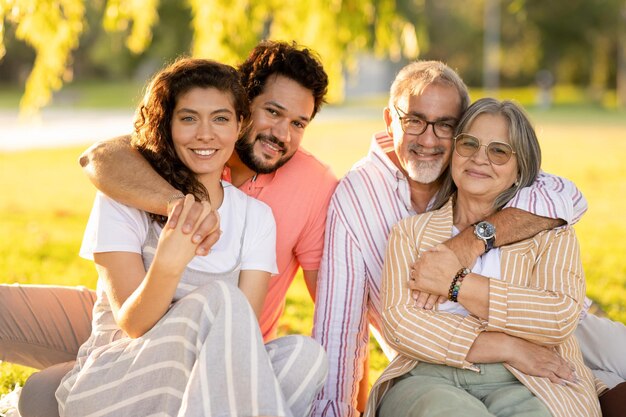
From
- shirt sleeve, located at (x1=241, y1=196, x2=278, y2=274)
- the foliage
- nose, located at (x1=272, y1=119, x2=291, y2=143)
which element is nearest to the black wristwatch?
shirt sleeve, located at (x1=241, y1=196, x2=278, y2=274)

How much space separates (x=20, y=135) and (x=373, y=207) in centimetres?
1798

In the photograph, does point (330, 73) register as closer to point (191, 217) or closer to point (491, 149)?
point (491, 149)

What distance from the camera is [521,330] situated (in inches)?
123

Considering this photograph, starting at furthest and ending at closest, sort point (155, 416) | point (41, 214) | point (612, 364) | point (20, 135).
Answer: point (20, 135) → point (41, 214) → point (612, 364) → point (155, 416)

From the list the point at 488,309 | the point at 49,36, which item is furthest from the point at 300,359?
the point at 49,36

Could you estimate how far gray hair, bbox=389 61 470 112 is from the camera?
3764mm

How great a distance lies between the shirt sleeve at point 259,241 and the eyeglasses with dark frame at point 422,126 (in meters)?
0.83

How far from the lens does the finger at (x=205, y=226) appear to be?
2744 millimetres

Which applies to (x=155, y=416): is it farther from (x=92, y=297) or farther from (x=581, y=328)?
(x=581, y=328)

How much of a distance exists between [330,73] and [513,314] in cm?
507

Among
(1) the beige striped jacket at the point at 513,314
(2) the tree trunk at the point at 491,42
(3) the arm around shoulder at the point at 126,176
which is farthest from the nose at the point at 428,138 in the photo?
(2) the tree trunk at the point at 491,42

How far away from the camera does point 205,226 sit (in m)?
2.76

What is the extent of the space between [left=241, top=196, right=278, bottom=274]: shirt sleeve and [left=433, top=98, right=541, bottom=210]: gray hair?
2.99 feet

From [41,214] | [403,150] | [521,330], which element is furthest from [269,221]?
[41,214]
